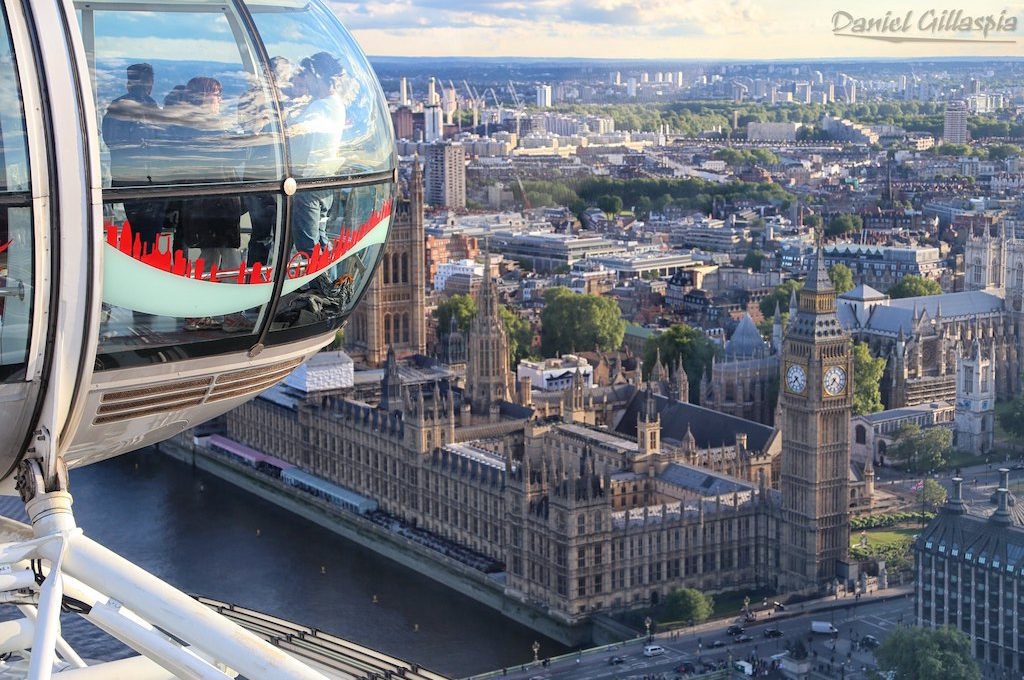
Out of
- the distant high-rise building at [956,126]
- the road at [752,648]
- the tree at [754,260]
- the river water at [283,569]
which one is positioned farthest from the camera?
the distant high-rise building at [956,126]

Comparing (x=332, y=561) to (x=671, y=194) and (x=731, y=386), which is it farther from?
(x=671, y=194)

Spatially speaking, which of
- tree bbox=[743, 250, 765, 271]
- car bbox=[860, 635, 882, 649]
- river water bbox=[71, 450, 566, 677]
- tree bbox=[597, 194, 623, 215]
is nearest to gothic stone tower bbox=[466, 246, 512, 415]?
river water bbox=[71, 450, 566, 677]

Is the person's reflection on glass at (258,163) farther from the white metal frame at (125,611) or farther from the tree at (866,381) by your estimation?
the tree at (866,381)

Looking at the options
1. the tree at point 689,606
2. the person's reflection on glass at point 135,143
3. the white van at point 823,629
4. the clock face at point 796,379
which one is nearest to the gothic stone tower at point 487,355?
the clock face at point 796,379

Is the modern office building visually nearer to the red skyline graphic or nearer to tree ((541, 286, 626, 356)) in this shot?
the red skyline graphic

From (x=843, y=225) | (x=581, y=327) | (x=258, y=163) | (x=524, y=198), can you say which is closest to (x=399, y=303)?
(x=581, y=327)

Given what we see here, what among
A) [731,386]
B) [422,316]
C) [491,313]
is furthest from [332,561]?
[422,316]
